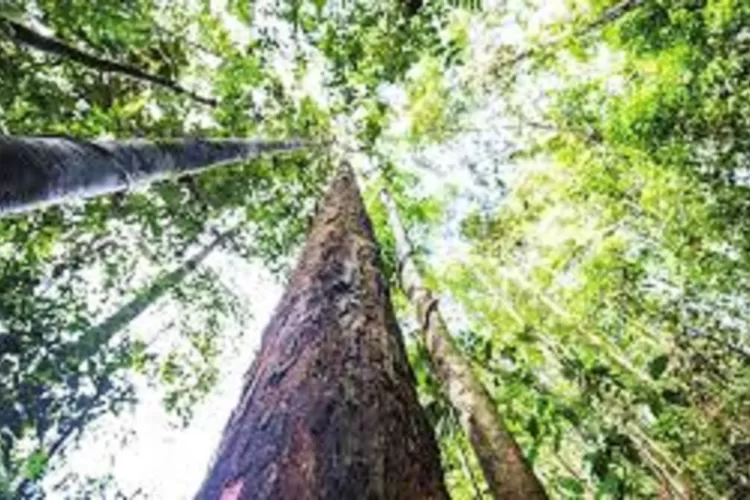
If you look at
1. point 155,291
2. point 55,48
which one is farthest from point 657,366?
point 155,291

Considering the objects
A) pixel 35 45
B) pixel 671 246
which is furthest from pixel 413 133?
pixel 35 45

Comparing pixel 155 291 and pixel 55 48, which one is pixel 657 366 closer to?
pixel 55 48

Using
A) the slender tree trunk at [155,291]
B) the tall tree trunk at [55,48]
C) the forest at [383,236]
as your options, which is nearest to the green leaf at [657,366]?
the forest at [383,236]

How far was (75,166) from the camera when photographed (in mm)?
2971

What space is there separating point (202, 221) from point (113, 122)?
2.23 metres

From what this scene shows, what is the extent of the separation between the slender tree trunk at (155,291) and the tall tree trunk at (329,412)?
7794mm

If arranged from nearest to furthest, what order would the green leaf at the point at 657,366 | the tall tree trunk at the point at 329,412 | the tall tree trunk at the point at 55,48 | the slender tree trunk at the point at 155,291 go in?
the tall tree trunk at the point at 329,412 → the green leaf at the point at 657,366 → the tall tree trunk at the point at 55,48 → the slender tree trunk at the point at 155,291

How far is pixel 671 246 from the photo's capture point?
1281 centimetres

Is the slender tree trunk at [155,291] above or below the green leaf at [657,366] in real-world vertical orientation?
below

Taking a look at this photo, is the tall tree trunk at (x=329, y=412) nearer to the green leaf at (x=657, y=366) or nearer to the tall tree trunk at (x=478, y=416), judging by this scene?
the tall tree trunk at (x=478, y=416)

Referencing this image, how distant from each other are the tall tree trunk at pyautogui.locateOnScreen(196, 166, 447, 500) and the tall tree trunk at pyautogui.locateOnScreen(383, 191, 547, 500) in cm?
76

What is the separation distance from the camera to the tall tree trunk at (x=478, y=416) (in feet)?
9.05

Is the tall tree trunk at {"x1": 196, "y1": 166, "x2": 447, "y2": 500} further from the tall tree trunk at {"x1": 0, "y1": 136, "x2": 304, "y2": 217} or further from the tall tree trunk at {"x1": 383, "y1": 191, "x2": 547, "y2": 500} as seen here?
the tall tree trunk at {"x1": 0, "y1": 136, "x2": 304, "y2": 217}

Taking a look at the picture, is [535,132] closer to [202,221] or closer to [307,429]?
[202,221]
